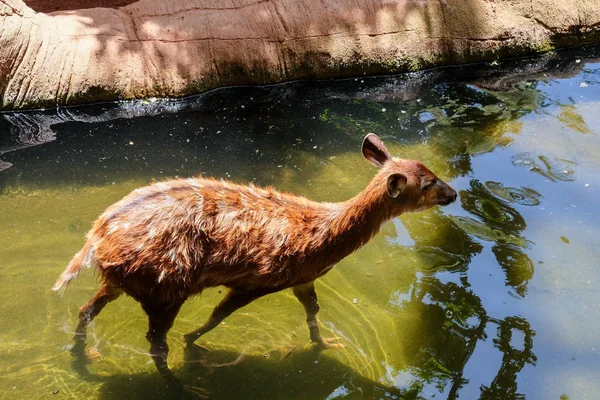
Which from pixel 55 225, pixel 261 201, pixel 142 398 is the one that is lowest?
pixel 142 398

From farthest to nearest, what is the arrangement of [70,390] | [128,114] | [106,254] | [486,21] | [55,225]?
[486,21] < [128,114] < [55,225] < [70,390] < [106,254]

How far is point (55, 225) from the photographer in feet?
19.3

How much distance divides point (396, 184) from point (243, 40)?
3876mm

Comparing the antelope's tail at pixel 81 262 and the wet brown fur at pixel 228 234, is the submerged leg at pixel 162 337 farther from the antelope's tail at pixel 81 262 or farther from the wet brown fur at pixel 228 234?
the antelope's tail at pixel 81 262

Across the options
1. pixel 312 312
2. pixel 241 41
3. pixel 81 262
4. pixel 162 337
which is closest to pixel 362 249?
pixel 312 312

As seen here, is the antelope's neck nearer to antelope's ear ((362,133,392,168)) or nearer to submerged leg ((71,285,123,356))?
antelope's ear ((362,133,392,168))

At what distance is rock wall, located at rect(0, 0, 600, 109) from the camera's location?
7441mm

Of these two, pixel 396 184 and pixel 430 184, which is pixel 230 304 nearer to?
pixel 396 184

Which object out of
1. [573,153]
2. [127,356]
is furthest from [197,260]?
[573,153]

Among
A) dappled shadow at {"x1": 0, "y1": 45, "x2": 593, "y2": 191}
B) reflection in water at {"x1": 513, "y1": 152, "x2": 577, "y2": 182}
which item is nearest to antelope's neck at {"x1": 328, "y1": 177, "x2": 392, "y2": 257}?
dappled shadow at {"x1": 0, "y1": 45, "x2": 593, "y2": 191}

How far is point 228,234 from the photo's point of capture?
15.0ft

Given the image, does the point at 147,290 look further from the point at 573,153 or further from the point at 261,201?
the point at 573,153

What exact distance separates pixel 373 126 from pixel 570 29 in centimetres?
351

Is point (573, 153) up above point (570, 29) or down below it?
below
